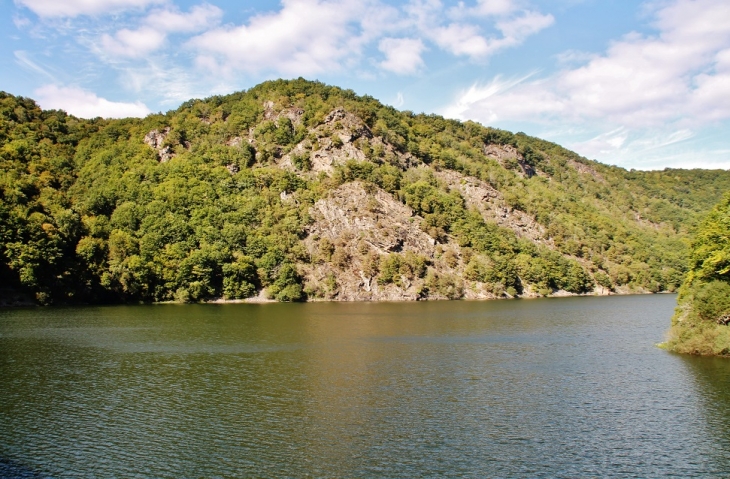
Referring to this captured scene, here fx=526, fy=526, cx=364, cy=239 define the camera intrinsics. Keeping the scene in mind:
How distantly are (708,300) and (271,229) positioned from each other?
404 ft

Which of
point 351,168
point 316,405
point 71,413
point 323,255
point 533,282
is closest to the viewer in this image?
point 71,413

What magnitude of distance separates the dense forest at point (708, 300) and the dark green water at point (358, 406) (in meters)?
2.47

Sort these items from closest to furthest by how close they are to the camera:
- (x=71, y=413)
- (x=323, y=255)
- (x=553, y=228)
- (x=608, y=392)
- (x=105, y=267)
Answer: (x=71, y=413) < (x=608, y=392) < (x=105, y=267) < (x=323, y=255) < (x=553, y=228)

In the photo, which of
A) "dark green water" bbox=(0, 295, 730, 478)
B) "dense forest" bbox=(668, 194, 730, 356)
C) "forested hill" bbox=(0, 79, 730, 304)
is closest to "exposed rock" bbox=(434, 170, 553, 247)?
"forested hill" bbox=(0, 79, 730, 304)

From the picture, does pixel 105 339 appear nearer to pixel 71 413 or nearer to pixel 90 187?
pixel 71 413

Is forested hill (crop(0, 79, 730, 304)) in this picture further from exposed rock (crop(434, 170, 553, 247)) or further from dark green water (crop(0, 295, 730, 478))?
dark green water (crop(0, 295, 730, 478))

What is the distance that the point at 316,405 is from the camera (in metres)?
37.1

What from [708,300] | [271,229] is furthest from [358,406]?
[271,229]

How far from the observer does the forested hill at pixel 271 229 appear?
12581 cm

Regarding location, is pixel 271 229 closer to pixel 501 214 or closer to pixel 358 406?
pixel 501 214

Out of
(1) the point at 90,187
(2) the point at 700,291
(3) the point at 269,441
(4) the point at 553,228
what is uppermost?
(1) the point at 90,187

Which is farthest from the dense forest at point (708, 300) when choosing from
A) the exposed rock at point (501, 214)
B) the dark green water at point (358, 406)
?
the exposed rock at point (501, 214)

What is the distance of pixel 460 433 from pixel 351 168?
149 metres

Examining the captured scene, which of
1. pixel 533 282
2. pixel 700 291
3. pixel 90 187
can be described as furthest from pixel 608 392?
pixel 90 187
